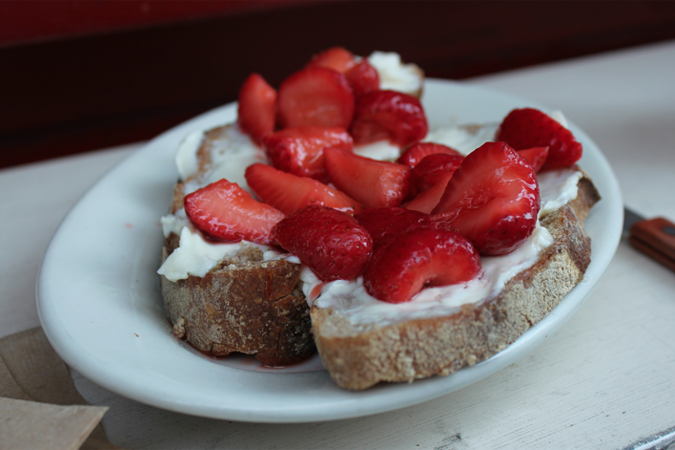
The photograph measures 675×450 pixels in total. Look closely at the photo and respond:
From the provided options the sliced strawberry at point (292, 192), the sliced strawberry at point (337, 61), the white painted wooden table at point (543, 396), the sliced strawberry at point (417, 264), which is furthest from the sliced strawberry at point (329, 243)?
the sliced strawberry at point (337, 61)

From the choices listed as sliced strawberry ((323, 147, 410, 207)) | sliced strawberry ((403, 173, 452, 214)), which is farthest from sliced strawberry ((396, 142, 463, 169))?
sliced strawberry ((403, 173, 452, 214))

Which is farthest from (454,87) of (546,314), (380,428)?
(380,428)

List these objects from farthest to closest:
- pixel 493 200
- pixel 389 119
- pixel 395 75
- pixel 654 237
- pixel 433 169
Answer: pixel 395 75 → pixel 389 119 → pixel 654 237 → pixel 433 169 → pixel 493 200

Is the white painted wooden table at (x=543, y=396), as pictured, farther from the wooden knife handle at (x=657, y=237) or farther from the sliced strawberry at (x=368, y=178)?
the sliced strawberry at (x=368, y=178)

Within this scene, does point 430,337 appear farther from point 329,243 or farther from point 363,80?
point 363,80

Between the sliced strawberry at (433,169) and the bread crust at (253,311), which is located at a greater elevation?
the sliced strawberry at (433,169)

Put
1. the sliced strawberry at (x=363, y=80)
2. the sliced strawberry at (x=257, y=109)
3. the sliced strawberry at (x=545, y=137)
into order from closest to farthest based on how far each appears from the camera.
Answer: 1. the sliced strawberry at (x=545, y=137)
2. the sliced strawberry at (x=257, y=109)
3. the sliced strawberry at (x=363, y=80)

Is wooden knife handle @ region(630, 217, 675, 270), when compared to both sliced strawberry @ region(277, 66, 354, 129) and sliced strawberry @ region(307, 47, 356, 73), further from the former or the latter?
sliced strawberry @ region(307, 47, 356, 73)

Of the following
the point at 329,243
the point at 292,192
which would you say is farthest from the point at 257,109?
the point at 329,243
